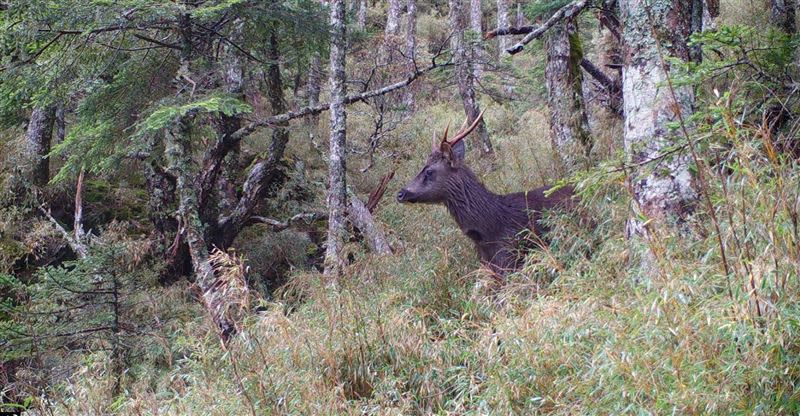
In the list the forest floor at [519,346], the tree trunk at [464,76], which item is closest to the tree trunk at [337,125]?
the forest floor at [519,346]

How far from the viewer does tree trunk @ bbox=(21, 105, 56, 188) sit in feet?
37.9

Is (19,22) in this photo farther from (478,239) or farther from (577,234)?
(577,234)

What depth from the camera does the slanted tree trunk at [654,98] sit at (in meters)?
5.49

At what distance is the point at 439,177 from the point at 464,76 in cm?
366

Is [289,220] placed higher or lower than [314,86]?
lower

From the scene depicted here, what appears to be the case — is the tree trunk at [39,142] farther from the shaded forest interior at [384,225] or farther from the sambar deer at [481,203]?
the sambar deer at [481,203]

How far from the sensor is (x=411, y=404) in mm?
4867

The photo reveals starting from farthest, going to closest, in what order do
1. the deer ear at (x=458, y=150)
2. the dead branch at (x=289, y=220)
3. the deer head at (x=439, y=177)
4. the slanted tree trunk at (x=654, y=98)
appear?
the dead branch at (x=289, y=220), the deer ear at (x=458, y=150), the deer head at (x=439, y=177), the slanted tree trunk at (x=654, y=98)

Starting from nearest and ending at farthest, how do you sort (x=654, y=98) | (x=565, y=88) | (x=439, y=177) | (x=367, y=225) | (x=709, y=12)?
1. (x=654, y=98)
2. (x=439, y=177)
3. (x=565, y=88)
4. (x=367, y=225)
5. (x=709, y=12)

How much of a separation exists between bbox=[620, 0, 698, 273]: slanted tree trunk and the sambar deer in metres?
1.63

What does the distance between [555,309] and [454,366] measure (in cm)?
88

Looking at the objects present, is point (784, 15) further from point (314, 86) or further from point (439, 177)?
point (314, 86)

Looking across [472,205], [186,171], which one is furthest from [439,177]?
[186,171]

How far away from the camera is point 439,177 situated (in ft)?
27.4
